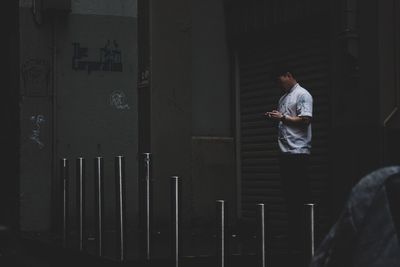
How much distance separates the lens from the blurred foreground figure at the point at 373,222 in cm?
191

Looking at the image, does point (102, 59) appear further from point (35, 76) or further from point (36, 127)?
point (36, 127)

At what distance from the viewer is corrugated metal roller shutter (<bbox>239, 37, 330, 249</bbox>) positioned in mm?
9555

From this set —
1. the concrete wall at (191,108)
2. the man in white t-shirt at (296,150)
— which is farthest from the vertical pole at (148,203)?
the concrete wall at (191,108)

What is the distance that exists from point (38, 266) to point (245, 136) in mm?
4332

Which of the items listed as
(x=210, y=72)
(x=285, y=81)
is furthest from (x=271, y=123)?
(x=285, y=81)

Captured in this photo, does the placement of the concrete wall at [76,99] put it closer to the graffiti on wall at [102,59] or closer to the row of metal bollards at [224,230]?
the graffiti on wall at [102,59]

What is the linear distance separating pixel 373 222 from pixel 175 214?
13.8 feet

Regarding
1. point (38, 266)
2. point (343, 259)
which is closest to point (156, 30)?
point (38, 266)

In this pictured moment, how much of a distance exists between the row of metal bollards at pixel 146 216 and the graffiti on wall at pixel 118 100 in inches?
98.6

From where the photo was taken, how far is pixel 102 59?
1089 centimetres

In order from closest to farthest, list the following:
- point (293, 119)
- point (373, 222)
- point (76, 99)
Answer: point (373, 222) → point (293, 119) → point (76, 99)

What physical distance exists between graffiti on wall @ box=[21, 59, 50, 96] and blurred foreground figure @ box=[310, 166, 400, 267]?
8.94 m

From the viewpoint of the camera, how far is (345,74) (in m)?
8.89

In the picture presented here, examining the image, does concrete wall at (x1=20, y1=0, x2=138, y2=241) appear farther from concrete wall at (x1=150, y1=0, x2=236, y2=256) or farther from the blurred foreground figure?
the blurred foreground figure
